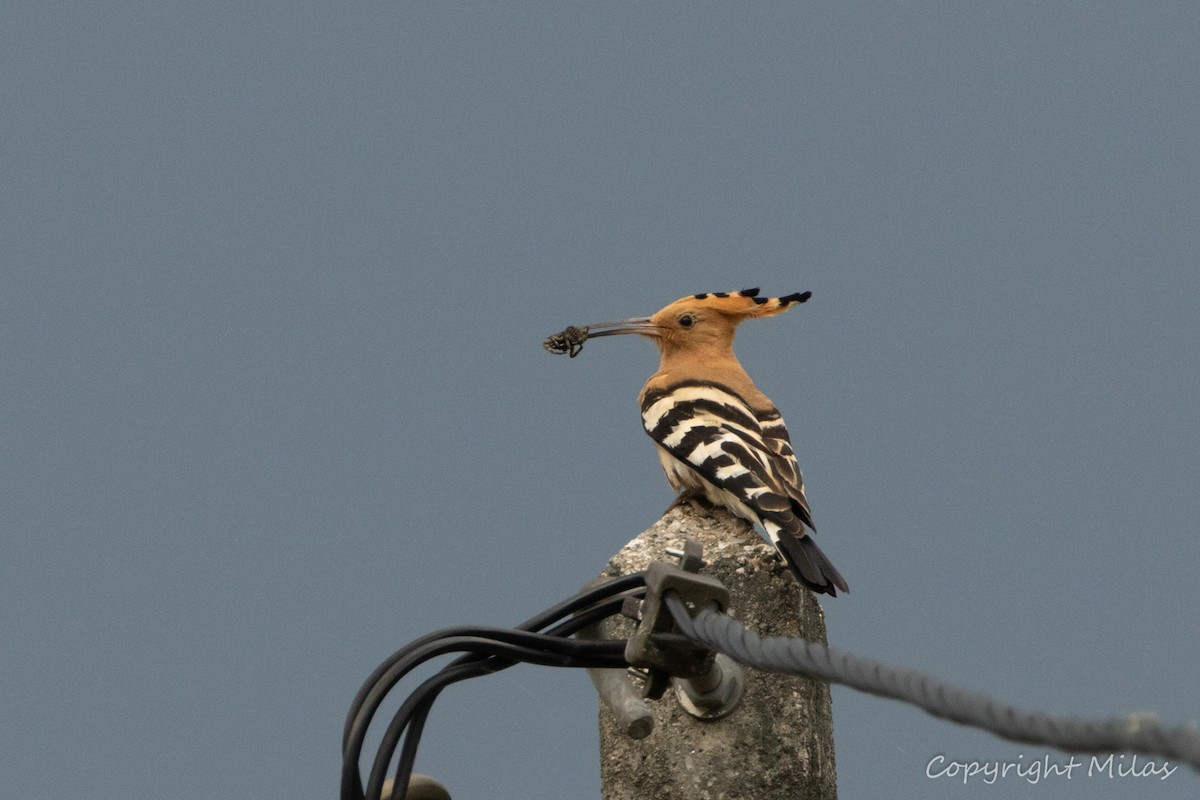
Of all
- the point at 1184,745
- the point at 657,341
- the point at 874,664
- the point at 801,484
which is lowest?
the point at 1184,745

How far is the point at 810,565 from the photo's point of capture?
4.61m

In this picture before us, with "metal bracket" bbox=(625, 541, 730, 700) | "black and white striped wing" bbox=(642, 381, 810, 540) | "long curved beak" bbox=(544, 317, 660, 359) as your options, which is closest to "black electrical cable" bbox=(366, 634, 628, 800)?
"metal bracket" bbox=(625, 541, 730, 700)

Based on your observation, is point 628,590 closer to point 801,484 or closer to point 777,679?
point 777,679

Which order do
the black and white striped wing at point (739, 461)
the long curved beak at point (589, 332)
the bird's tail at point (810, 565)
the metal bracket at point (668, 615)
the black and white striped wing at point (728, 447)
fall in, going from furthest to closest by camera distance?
the long curved beak at point (589, 332), the black and white striped wing at point (728, 447), the black and white striped wing at point (739, 461), the bird's tail at point (810, 565), the metal bracket at point (668, 615)

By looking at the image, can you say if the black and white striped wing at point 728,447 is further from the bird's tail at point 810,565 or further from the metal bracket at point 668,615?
the metal bracket at point 668,615

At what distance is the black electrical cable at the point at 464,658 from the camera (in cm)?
329

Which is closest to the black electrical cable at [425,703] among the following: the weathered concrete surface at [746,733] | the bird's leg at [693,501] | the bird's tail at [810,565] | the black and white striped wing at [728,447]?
the weathered concrete surface at [746,733]

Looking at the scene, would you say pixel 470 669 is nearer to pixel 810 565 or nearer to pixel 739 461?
pixel 810 565

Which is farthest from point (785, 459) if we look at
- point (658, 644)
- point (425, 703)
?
point (425, 703)

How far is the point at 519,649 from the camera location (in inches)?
133

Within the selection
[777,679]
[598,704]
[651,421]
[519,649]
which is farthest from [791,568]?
[519,649]

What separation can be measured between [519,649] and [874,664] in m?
1.00

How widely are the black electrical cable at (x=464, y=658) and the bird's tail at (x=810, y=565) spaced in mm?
1209

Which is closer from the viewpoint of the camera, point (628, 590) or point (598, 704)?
point (628, 590)
